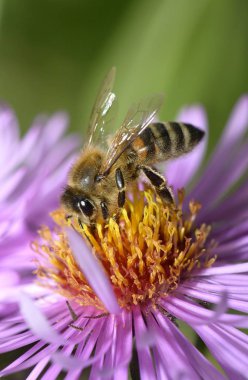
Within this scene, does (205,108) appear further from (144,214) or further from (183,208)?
(144,214)

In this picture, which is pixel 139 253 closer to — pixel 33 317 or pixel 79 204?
pixel 79 204

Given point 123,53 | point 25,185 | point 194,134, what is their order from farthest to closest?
point 123,53 < point 25,185 < point 194,134

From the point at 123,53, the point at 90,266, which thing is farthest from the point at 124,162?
the point at 123,53

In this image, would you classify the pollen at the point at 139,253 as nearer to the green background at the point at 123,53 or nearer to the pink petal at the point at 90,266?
Answer: the pink petal at the point at 90,266

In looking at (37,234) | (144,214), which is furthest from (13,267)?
A: (144,214)

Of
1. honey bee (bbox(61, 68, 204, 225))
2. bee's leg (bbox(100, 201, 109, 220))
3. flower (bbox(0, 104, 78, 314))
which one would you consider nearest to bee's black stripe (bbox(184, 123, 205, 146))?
honey bee (bbox(61, 68, 204, 225))
